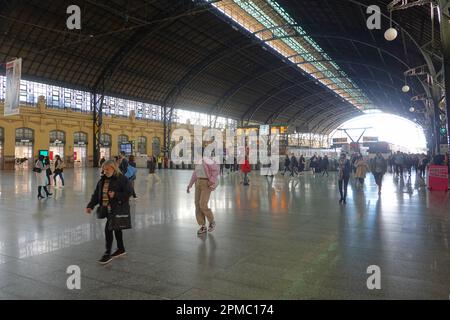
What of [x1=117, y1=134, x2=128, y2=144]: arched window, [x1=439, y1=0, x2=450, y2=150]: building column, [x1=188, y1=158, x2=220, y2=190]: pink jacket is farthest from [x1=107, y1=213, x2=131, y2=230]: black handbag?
[x1=117, y1=134, x2=128, y2=144]: arched window

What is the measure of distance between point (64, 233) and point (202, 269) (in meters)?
3.34

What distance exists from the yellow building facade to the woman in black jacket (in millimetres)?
34746

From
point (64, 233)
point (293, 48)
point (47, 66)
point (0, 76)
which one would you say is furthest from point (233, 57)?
point (64, 233)

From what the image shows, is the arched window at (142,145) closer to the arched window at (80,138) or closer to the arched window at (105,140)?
the arched window at (105,140)

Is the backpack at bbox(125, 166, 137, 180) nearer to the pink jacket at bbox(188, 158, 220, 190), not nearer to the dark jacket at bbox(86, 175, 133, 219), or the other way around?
the pink jacket at bbox(188, 158, 220, 190)

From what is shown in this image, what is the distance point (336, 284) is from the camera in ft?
12.1

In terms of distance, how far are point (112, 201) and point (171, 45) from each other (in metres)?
35.5

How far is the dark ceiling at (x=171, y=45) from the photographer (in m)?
26.5

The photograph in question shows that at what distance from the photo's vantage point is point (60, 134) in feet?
125

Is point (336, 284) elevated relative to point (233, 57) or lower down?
lower down

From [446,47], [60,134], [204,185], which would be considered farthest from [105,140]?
[446,47]

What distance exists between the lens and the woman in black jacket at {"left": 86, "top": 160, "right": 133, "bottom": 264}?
179 inches
